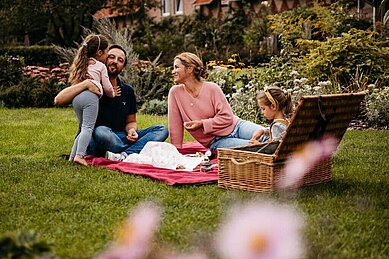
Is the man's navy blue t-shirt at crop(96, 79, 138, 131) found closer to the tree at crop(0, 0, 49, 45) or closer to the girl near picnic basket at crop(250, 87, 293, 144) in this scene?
the girl near picnic basket at crop(250, 87, 293, 144)

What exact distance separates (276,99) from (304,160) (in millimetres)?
619

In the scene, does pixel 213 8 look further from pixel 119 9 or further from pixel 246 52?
pixel 246 52

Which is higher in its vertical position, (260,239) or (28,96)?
(260,239)

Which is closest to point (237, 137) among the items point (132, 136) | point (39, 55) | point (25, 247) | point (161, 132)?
point (161, 132)

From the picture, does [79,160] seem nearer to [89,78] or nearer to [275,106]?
[89,78]

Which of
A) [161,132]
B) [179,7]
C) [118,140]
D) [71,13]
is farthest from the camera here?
[179,7]

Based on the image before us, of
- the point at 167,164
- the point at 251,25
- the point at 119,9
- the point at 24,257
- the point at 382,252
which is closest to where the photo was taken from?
the point at 24,257

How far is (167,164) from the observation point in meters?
6.16

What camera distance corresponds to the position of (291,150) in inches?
193

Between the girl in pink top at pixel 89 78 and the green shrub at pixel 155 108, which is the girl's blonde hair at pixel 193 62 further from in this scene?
the green shrub at pixel 155 108

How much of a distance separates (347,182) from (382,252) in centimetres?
201

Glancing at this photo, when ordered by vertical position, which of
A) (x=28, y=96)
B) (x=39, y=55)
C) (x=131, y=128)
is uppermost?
(x=131, y=128)

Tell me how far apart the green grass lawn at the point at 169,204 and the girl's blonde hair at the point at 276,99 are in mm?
659

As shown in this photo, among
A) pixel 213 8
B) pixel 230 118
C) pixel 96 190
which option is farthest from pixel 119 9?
pixel 96 190
